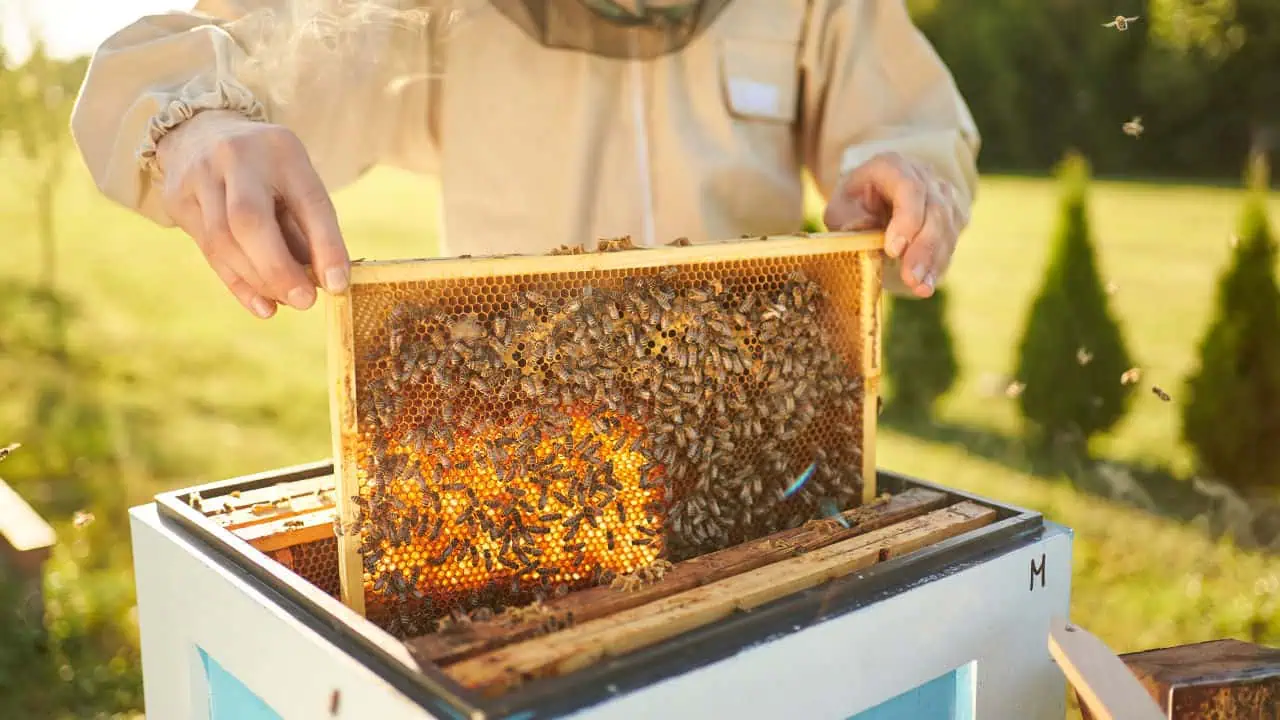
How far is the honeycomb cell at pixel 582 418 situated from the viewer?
181cm

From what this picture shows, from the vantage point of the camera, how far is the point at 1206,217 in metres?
17.8

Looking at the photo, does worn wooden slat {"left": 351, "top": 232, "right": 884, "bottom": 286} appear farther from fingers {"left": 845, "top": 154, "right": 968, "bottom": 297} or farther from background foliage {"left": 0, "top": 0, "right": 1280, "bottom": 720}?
background foliage {"left": 0, "top": 0, "right": 1280, "bottom": 720}

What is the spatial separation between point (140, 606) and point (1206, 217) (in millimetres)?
19516

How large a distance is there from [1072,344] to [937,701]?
6178mm

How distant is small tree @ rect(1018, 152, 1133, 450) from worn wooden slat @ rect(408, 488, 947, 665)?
5588 mm

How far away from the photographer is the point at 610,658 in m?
1.45

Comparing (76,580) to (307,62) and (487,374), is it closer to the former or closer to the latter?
(307,62)

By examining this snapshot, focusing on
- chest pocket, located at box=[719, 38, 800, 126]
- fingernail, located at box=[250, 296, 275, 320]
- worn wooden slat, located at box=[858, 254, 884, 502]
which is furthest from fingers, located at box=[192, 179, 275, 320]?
chest pocket, located at box=[719, 38, 800, 126]

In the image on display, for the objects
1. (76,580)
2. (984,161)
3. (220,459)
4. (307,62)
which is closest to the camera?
(307,62)

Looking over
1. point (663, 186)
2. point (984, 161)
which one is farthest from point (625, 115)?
point (984, 161)

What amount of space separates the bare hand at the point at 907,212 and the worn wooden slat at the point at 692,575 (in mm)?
468

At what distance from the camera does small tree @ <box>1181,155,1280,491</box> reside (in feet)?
20.8

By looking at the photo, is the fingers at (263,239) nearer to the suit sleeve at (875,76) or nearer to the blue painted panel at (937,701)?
the blue painted panel at (937,701)

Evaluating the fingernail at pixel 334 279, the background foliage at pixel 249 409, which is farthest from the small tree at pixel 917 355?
the fingernail at pixel 334 279
